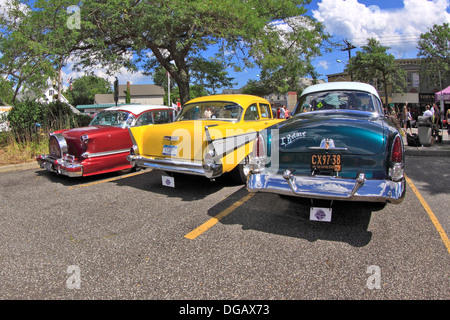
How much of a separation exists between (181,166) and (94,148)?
2.29 m

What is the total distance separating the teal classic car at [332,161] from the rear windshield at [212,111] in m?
2.00

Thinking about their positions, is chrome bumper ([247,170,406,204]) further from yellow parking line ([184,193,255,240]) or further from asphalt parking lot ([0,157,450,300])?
yellow parking line ([184,193,255,240])

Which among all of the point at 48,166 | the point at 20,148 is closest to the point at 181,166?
the point at 48,166

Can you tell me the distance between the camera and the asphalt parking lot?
2428 millimetres

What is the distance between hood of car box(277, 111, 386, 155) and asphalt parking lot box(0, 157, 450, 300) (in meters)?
1.00

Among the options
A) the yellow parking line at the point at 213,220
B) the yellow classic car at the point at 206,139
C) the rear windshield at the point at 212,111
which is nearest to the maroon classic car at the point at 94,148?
the yellow classic car at the point at 206,139

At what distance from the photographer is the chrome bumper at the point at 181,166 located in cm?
451

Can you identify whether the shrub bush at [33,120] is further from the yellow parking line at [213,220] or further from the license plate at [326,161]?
the license plate at [326,161]

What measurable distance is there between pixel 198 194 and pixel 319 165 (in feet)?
7.91

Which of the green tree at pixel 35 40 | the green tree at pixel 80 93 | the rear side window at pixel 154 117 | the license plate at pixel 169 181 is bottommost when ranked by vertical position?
the license plate at pixel 169 181

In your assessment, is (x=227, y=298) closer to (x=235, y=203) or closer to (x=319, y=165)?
(x=319, y=165)

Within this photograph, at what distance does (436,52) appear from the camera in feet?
117

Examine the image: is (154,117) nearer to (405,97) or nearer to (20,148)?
(20,148)

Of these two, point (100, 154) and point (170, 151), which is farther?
point (100, 154)
